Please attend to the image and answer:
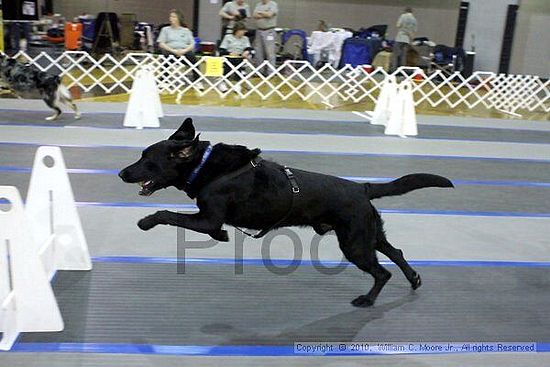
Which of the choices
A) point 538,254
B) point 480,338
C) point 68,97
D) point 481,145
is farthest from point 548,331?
point 68,97

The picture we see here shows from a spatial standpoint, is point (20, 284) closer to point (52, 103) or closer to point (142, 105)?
point (142, 105)

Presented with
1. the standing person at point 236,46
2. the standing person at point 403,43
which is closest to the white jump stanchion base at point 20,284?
the standing person at point 236,46

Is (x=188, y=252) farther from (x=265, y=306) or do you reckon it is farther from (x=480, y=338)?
(x=480, y=338)

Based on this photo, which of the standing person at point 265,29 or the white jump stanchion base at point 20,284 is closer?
the white jump stanchion base at point 20,284

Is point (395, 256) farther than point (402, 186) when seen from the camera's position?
Yes

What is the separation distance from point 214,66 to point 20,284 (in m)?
9.23

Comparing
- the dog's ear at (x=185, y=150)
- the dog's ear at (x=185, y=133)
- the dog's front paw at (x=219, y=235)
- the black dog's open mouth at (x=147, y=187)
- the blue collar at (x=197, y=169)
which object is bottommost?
the dog's front paw at (x=219, y=235)

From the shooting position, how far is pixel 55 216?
379 centimetres

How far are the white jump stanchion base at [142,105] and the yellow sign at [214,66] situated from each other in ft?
9.68

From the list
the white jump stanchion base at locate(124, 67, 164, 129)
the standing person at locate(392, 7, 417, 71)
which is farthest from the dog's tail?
the standing person at locate(392, 7, 417, 71)

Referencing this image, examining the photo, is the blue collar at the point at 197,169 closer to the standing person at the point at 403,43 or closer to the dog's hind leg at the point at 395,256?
the dog's hind leg at the point at 395,256

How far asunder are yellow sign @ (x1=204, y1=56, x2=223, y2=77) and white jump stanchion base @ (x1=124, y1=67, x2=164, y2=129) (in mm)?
2951

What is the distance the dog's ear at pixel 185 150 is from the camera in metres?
3.20

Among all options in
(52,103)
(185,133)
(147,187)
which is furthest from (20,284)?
(52,103)
